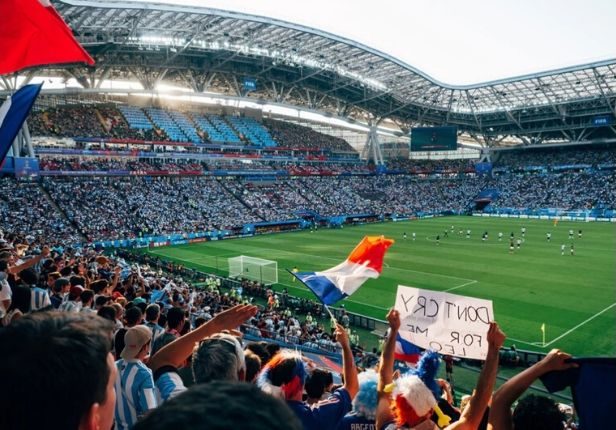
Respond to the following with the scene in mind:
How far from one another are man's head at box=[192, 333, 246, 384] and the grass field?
1668 cm

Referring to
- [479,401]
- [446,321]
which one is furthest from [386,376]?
[446,321]

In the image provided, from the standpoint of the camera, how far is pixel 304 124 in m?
84.1

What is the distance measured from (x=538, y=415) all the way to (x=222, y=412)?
2.17m

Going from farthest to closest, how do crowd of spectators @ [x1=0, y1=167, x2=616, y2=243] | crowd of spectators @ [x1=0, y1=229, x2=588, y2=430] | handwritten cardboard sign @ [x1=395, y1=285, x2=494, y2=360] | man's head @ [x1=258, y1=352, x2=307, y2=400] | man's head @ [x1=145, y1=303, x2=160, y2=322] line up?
crowd of spectators @ [x1=0, y1=167, x2=616, y2=243] < man's head @ [x1=145, y1=303, x2=160, y2=322] < handwritten cardboard sign @ [x1=395, y1=285, x2=494, y2=360] < man's head @ [x1=258, y1=352, x2=307, y2=400] < crowd of spectators @ [x1=0, y1=229, x2=588, y2=430]

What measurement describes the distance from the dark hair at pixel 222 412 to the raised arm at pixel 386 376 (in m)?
2.28

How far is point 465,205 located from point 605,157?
929 inches

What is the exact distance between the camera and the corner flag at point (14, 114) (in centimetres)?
787

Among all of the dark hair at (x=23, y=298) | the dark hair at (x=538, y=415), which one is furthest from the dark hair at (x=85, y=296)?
the dark hair at (x=538, y=415)

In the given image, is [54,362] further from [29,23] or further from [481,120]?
[481,120]

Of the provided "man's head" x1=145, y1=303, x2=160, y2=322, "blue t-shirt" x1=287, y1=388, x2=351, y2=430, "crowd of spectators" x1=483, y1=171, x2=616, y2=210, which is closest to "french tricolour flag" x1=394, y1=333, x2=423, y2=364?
"man's head" x1=145, y1=303, x2=160, y2=322

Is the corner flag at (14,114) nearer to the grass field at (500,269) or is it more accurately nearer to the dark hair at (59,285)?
the dark hair at (59,285)

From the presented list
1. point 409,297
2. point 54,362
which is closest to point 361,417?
point 54,362

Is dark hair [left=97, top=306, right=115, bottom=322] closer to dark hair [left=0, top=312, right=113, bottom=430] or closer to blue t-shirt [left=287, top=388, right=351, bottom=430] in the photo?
blue t-shirt [left=287, top=388, right=351, bottom=430]

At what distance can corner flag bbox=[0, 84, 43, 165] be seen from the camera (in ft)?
25.8
